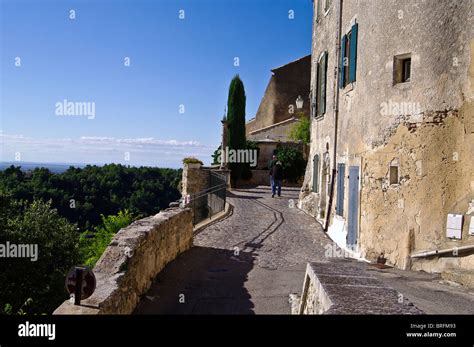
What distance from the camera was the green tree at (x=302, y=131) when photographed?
2889 centimetres

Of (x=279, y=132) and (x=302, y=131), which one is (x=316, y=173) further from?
(x=279, y=132)

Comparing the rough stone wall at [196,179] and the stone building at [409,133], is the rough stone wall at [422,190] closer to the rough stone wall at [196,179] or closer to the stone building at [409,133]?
the stone building at [409,133]

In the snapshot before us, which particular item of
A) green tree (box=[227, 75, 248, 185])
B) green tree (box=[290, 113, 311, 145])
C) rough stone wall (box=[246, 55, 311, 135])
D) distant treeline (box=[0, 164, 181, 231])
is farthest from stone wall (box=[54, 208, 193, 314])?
rough stone wall (box=[246, 55, 311, 135])

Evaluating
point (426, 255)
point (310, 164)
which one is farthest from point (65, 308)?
point (310, 164)

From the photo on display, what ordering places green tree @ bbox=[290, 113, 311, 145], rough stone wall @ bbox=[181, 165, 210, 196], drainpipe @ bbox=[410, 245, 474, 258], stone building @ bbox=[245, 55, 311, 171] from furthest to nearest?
stone building @ bbox=[245, 55, 311, 171] → green tree @ bbox=[290, 113, 311, 145] → rough stone wall @ bbox=[181, 165, 210, 196] → drainpipe @ bbox=[410, 245, 474, 258]

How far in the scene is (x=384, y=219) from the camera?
9.63 meters

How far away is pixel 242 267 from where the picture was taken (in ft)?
32.1

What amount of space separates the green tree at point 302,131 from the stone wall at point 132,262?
1906cm

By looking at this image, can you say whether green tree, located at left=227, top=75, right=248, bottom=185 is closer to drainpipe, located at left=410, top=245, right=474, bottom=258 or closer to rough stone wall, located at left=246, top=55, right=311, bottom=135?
rough stone wall, located at left=246, top=55, right=311, bottom=135

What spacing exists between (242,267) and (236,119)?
60.1ft

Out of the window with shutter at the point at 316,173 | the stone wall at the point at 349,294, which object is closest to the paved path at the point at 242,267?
the window with shutter at the point at 316,173

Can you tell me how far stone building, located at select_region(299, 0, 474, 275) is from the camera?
8.30 m

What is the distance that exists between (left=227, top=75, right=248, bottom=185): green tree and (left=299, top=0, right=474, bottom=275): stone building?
14.5 m

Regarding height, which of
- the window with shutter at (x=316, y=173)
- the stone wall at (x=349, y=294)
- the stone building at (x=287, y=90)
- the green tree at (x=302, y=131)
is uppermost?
the stone building at (x=287, y=90)
